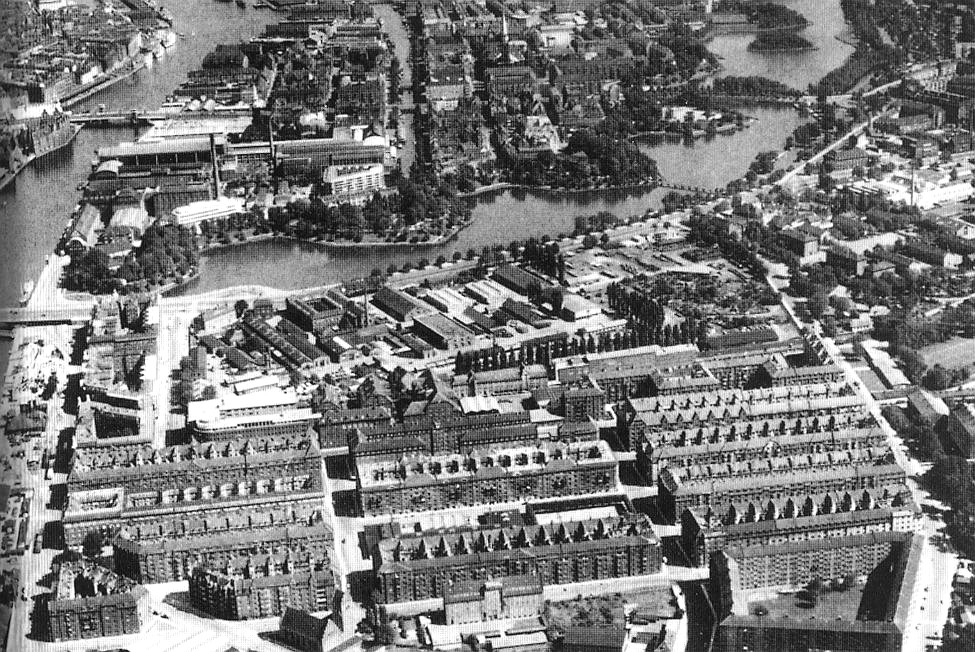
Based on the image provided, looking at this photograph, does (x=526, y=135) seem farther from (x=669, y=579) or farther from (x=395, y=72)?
(x=669, y=579)

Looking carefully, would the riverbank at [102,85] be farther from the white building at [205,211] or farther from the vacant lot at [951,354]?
the vacant lot at [951,354]

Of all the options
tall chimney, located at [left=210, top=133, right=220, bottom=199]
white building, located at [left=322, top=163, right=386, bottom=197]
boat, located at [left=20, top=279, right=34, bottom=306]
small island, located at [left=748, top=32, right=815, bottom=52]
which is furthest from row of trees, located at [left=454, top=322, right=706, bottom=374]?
small island, located at [left=748, top=32, right=815, bottom=52]

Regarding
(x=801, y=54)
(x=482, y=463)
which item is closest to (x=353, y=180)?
(x=482, y=463)

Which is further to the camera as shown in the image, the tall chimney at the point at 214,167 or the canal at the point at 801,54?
Answer: the canal at the point at 801,54

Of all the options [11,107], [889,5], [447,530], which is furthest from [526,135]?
[447,530]

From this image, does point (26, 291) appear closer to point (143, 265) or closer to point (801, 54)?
point (143, 265)

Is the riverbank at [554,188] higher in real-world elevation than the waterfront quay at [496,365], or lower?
lower

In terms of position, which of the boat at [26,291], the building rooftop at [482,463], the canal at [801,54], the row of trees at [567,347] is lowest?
the canal at [801,54]

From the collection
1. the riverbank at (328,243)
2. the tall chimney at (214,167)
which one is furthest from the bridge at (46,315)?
the tall chimney at (214,167)
